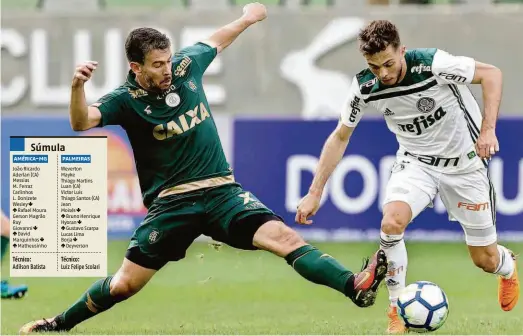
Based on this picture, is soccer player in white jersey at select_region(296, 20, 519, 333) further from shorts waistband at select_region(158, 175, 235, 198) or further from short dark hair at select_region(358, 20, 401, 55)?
shorts waistband at select_region(158, 175, 235, 198)

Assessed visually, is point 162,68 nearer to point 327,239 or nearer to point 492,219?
point 492,219

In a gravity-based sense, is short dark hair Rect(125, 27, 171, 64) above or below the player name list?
above

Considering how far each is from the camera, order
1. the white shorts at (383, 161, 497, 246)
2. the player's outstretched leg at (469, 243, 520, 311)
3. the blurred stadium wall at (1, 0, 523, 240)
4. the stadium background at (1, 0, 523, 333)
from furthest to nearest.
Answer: the blurred stadium wall at (1, 0, 523, 240) < the stadium background at (1, 0, 523, 333) < the player's outstretched leg at (469, 243, 520, 311) < the white shorts at (383, 161, 497, 246)

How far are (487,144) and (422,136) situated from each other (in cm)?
100

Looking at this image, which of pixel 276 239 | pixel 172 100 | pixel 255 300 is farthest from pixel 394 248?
pixel 255 300

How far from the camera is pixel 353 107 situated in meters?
8.02

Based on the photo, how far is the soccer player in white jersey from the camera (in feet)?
25.3

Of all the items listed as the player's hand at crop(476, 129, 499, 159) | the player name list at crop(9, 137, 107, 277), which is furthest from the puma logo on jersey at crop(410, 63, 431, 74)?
the player name list at crop(9, 137, 107, 277)

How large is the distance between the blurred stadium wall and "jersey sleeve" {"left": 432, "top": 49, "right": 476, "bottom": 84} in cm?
672

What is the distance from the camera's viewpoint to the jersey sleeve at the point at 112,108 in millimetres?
7387

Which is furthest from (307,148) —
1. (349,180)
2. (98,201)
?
(98,201)

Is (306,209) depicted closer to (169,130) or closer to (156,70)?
(169,130)

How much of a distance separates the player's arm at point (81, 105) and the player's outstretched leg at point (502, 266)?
2994 mm

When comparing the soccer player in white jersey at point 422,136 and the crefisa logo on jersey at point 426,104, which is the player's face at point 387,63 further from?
the crefisa logo on jersey at point 426,104
